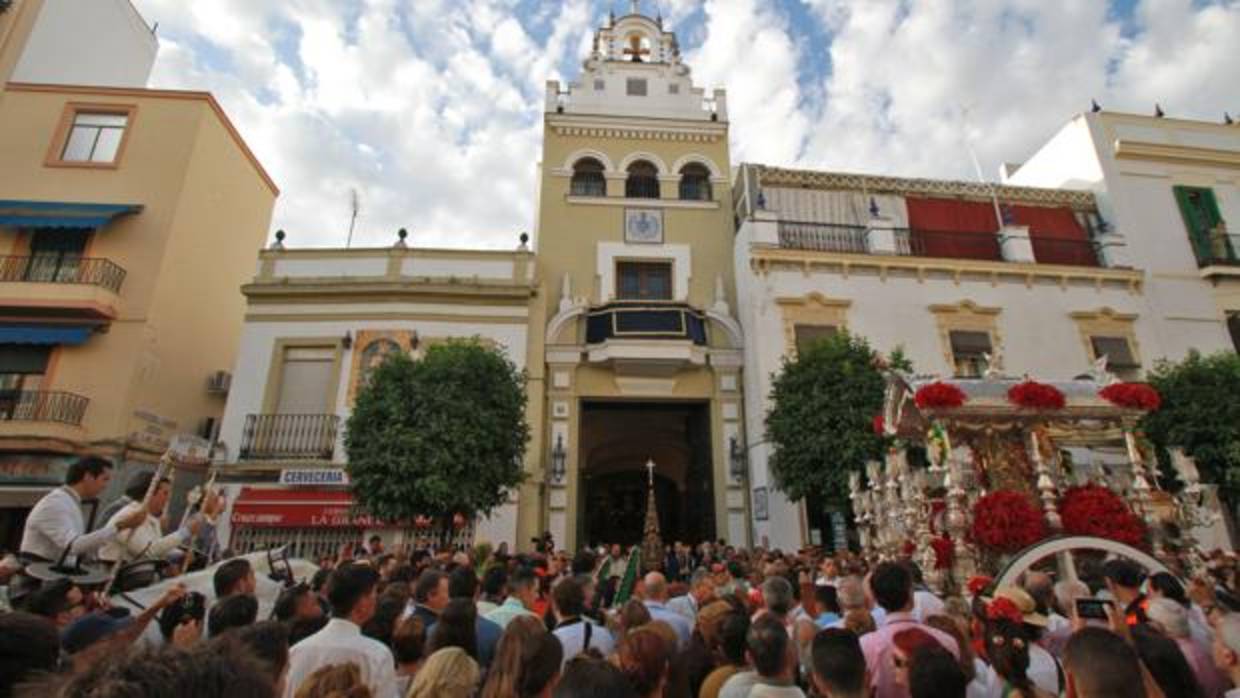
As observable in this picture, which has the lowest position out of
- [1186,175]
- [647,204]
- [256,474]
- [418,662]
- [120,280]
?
[418,662]

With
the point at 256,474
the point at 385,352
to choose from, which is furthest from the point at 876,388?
the point at 256,474

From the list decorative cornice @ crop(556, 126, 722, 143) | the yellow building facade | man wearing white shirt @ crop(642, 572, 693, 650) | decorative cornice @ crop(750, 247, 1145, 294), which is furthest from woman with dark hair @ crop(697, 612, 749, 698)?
decorative cornice @ crop(556, 126, 722, 143)

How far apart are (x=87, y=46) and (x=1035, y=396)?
27.5 meters

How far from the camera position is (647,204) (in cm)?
1941

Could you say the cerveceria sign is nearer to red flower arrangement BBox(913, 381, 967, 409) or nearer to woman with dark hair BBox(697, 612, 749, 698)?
red flower arrangement BBox(913, 381, 967, 409)

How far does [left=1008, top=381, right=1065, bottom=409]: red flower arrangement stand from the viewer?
8.36 metres

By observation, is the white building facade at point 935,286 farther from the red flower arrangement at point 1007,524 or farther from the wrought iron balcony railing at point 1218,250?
the red flower arrangement at point 1007,524

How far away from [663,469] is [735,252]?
7814 millimetres

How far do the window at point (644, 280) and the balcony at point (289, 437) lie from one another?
28.9 feet

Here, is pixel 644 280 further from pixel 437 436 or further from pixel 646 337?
pixel 437 436

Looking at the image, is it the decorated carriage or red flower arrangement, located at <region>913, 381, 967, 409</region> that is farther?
red flower arrangement, located at <region>913, 381, 967, 409</region>

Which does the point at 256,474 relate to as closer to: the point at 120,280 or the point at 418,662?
the point at 120,280

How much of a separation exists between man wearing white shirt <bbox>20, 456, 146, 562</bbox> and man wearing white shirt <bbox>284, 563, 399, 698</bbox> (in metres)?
2.84

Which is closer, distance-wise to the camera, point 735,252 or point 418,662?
point 418,662
